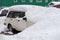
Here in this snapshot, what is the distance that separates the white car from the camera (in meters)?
12.2

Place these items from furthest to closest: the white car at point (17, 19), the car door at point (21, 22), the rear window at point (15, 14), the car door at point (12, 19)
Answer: the car door at point (12, 19)
the rear window at point (15, 14)
the white car at point (17, 19)
the car door at point (21, 22)

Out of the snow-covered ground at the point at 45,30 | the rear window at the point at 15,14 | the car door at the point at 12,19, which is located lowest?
the car door at the point at 12,19

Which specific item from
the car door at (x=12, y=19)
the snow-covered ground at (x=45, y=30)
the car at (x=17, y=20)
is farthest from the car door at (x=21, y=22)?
the snow-covered ground at (x=45, y=30)

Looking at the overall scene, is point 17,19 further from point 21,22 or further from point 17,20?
point 21,22

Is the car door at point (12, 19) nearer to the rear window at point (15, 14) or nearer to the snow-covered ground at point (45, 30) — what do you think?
the rear window at point (15, 14)

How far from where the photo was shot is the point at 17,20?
12.6 metres

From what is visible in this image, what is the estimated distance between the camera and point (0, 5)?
1861 inches

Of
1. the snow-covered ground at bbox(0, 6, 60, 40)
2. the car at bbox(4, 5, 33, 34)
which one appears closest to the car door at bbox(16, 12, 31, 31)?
the car at bbox(4, 5, 33, 34)

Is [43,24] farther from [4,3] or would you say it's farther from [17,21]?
[4,3]

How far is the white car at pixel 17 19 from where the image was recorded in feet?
39.9

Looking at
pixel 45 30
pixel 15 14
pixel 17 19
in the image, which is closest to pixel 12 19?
pixel 15 14

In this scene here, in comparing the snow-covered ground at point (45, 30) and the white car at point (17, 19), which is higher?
the snow-covered ground at point (45, 30)

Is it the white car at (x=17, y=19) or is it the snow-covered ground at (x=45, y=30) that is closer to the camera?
the snow-covered ground at (x=45, y=30)

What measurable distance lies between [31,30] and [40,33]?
0.61 meters
